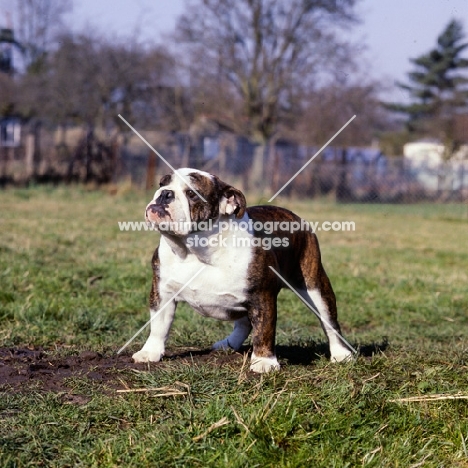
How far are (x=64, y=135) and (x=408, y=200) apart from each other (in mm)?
16118

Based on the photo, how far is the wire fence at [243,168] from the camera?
2102cm

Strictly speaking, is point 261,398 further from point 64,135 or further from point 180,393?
point 64,135

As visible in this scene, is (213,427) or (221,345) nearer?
(213,427)

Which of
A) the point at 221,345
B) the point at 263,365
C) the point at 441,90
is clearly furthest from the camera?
the point at 441,90

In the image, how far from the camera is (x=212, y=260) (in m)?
4.32

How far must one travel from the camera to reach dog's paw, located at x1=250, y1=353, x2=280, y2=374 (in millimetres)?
4238

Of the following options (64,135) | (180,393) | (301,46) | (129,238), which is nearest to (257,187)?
(301,46)

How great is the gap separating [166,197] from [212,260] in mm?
486

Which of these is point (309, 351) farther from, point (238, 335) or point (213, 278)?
point (213, 278)

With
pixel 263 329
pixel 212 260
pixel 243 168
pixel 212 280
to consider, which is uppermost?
pixel 243 168

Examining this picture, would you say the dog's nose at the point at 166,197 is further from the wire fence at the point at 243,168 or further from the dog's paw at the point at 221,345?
the wire fence at the point at 243,168

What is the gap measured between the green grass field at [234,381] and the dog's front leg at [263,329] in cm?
13

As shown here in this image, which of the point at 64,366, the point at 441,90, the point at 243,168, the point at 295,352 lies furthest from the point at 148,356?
the point at 441,90

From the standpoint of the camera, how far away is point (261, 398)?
3.64m
